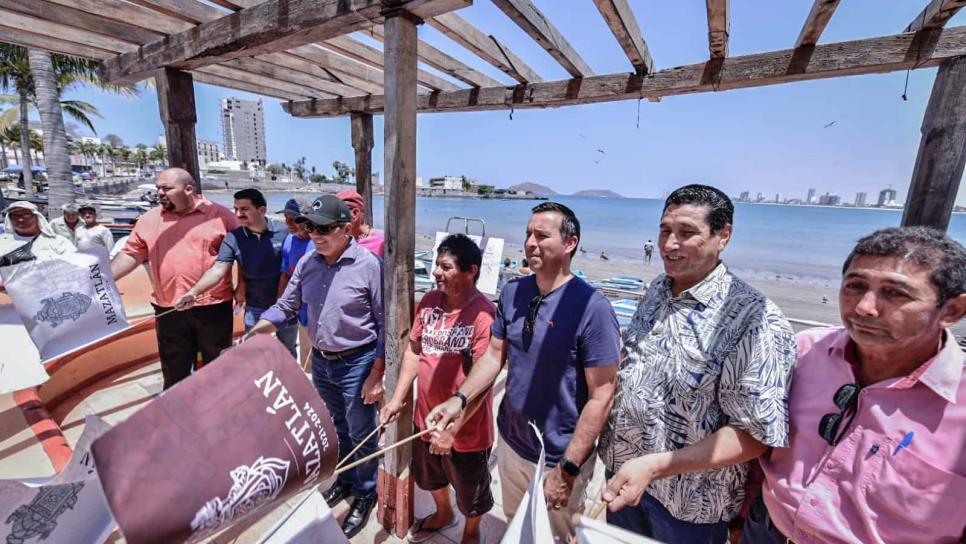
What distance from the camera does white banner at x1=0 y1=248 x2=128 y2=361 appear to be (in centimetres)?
203

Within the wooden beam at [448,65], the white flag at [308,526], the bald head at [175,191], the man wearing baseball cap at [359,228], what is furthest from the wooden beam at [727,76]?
the white flag at [308,526]

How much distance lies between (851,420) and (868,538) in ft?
1.00

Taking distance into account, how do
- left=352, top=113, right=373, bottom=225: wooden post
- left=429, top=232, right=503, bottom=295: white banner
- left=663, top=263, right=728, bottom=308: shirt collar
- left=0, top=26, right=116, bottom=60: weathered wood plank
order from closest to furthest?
1. left=663, top=263, right=728, bottom=308: shirt collar
2. left=0, top=26, right=116, bottom=60: weathered wood plank
3. left=352, top=113, right=373, bottom=225: wooden post
4. left=429, top=232, right=503, bottom=295: white banner

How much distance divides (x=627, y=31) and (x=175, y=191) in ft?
10.2

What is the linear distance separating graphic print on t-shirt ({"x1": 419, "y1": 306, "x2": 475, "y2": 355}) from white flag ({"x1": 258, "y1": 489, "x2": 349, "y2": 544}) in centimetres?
87

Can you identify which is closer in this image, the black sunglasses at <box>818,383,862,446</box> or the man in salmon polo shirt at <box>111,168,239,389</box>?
the black sunglasses at <box>818,383,862,446</box>

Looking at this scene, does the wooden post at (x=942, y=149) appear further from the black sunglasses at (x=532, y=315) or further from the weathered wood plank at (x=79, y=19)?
the weathered wood plank at (x=79, y=19)

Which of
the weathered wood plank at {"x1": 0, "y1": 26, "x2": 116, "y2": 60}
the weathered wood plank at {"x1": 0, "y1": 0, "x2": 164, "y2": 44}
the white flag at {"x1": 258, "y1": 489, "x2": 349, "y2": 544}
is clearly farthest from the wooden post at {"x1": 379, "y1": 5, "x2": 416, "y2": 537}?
the weathered wood plank at {"x1": 0, "y1": 26, "x2": 116, "y2": 60}

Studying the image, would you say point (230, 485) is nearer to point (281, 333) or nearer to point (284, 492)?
point (284, 492)

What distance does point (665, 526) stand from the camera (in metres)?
1.47

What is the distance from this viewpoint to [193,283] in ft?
9.09

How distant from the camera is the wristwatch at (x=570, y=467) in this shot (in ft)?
4.84

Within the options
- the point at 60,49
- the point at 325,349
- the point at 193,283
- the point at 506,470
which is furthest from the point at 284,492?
the point at 60,49

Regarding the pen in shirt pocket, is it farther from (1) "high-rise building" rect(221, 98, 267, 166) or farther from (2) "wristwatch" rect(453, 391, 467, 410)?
(1) "high-rise building" rect(221, 98, 267, 166)
